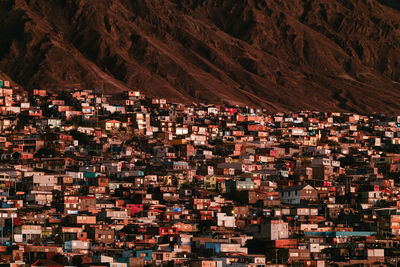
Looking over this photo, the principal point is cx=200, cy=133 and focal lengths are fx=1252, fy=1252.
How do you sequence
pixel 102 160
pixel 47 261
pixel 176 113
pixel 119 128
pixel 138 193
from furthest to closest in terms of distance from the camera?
1. pixel 176 113
2. pixel 119 128
3. pixel 102 160
4. pixel 138 193
5. pixel 47 261

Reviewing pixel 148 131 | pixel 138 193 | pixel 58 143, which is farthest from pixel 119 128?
pixel 138 193

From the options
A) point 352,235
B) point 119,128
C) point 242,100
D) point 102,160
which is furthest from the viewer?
point 242,100

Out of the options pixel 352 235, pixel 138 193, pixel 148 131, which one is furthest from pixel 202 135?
pixel 352 235

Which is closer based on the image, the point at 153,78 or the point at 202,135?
the point at 202,135

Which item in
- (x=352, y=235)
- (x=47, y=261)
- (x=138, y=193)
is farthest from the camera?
(x=138, y=193)

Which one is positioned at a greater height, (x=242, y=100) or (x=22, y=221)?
(x=242, y=100)

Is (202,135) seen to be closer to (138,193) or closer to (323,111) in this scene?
(138,193)

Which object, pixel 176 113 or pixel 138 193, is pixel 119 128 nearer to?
pixel 176 113

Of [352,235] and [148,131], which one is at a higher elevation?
[148,131]

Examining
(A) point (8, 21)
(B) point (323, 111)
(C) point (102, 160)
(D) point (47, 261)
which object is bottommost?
(D) point (47, 261)
